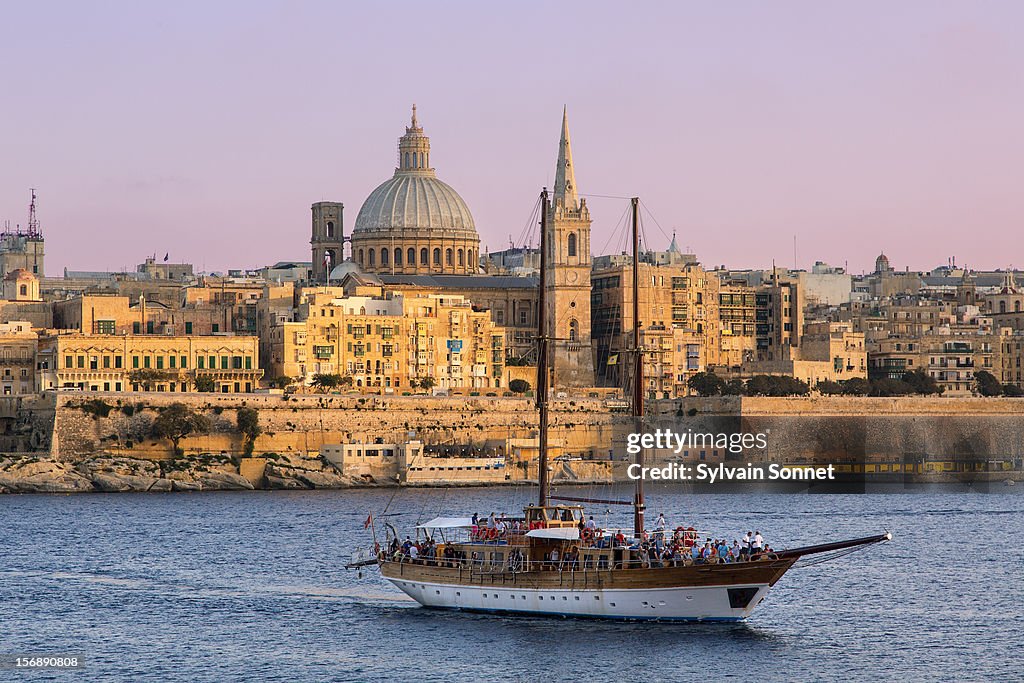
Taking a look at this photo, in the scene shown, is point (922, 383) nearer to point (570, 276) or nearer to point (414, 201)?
point (570, 276)

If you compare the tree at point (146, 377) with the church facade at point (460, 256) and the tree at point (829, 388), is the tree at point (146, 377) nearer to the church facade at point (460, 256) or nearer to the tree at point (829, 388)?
the church facade at point (460, 256)

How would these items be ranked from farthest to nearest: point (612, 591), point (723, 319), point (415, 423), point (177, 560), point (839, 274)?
point (839, 274) < point (723, 319) < point (415, 423) < point (177, 560) < point (612, 591)

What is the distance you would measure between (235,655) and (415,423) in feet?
178

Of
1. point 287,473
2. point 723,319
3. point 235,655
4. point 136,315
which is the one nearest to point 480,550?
point 235,655

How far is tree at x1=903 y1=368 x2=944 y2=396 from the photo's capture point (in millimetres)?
105262

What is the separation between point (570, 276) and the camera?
358 feet

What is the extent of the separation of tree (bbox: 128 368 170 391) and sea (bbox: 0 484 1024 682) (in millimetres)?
26709

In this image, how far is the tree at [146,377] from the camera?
89.9m

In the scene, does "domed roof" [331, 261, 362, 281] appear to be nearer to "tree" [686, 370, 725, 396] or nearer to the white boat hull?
"tree" [686, 370, 725, 396]

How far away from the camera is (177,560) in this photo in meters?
49.9

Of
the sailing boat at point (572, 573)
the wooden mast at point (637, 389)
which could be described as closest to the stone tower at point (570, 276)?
the wooden mast at point (637, 389)

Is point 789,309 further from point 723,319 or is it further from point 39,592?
point 39,592

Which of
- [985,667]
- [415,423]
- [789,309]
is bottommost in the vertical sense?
[985,667]

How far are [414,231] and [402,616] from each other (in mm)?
75828
